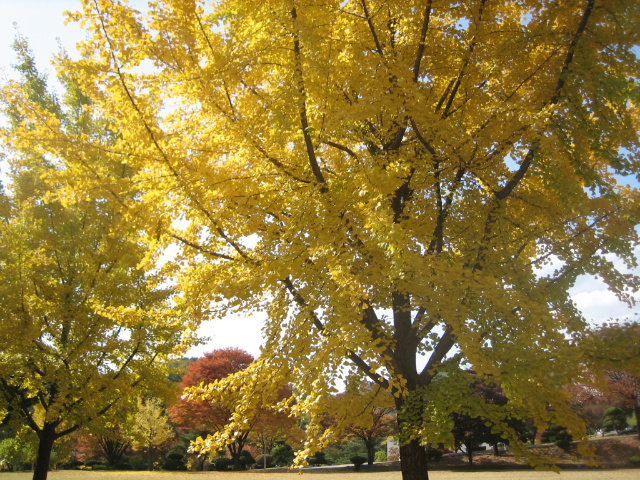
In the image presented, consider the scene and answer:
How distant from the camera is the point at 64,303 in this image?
26.2ft

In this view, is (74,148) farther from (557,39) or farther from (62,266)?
(62,266)

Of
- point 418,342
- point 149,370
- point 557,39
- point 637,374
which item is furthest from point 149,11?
point 149,370

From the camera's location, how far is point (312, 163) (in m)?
4.11

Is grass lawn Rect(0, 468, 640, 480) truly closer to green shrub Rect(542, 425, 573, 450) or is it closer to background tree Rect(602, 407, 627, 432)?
green shrub Rect(542, 425, 573, 450)

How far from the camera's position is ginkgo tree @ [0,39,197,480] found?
7.42 meters

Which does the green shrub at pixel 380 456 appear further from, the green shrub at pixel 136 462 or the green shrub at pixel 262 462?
the green shrub at pixel 136 462

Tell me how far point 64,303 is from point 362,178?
714cm

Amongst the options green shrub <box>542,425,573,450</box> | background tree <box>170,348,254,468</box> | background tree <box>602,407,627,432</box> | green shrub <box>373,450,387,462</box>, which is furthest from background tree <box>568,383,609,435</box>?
background tree <box>170,348,254,468</box>

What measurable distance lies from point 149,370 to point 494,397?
1545 cm

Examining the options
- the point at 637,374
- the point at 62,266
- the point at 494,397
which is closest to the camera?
the point at 637,374

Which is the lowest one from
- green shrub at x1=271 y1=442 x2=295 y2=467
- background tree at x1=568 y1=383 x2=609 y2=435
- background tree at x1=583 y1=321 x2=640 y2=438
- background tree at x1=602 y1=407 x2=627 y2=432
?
green shrub at x1=271 y1=442 x2=295 y2=467

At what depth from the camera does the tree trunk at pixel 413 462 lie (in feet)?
Answer: 14.3

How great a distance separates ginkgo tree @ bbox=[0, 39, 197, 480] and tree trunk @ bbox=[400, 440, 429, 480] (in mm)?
4060

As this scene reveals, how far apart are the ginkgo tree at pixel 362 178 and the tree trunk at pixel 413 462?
0.05ft
